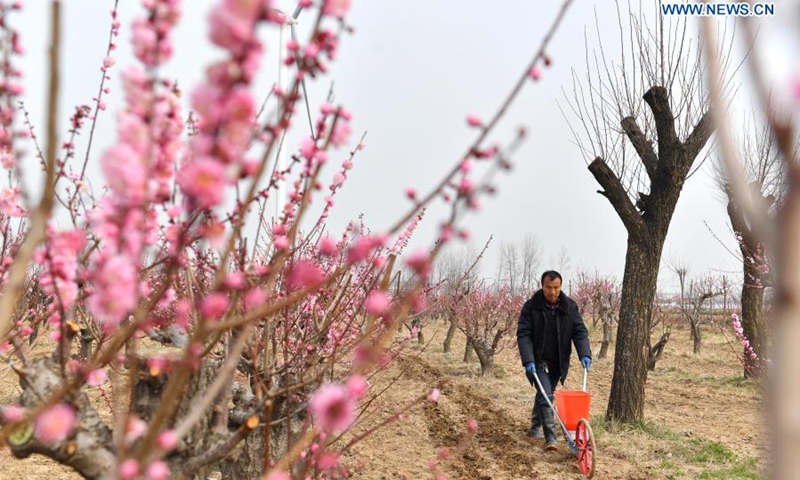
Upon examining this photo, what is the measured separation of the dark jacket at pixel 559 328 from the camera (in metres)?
5.65

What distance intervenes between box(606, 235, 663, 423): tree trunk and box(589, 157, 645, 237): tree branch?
0.62 ft

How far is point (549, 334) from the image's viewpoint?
18.7 feet

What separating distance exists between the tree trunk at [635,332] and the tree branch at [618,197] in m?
0.19

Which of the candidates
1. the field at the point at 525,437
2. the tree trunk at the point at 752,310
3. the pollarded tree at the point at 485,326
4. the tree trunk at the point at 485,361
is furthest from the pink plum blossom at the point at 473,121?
the tree trunk at the point at 752,310

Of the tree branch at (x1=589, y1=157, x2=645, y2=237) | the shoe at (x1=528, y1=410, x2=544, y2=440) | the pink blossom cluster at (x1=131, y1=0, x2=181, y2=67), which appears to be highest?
the tree branch at (x1=589, y1=157, x2=645, y2=237)

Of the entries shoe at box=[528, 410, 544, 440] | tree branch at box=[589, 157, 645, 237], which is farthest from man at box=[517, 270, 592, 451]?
tree branch at box=[589, 157, 645, 237]

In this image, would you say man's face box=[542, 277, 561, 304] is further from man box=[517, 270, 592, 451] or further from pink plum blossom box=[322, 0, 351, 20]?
pink plum blossom box=[322, 0, 351, 20]

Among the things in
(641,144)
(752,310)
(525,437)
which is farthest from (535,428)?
(752,310)

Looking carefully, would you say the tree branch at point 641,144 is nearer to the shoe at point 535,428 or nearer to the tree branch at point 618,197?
the tree branch at point 618,197

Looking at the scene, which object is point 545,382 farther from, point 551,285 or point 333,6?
point 333,6

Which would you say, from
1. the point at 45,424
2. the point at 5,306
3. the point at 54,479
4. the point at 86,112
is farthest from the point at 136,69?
the point at 54,479

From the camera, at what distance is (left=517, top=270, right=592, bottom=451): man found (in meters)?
5.57

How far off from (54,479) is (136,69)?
5139mm

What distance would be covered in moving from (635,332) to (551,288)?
1.62m
